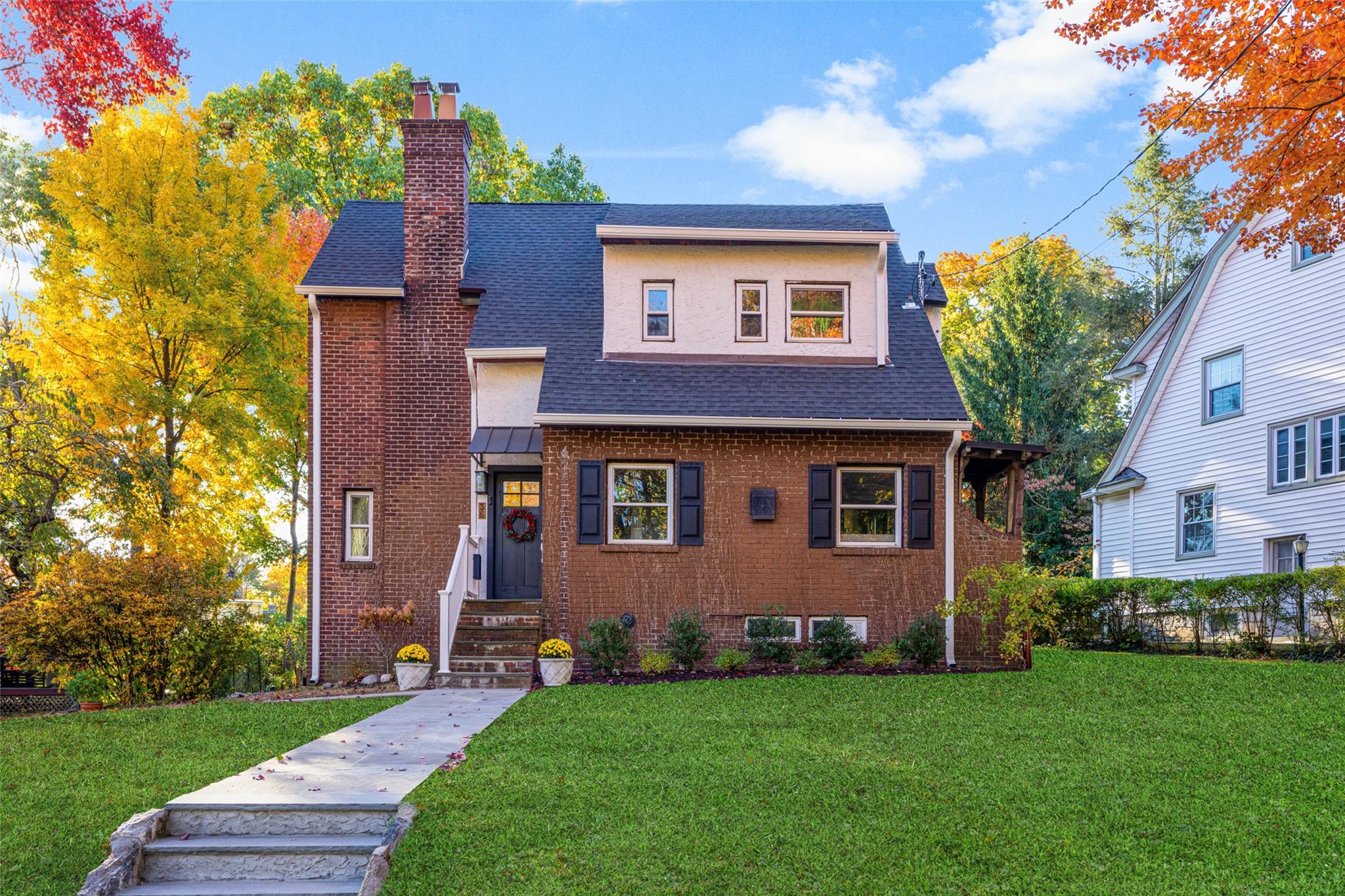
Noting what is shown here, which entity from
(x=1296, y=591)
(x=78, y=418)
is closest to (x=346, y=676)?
(x=78, y=418)

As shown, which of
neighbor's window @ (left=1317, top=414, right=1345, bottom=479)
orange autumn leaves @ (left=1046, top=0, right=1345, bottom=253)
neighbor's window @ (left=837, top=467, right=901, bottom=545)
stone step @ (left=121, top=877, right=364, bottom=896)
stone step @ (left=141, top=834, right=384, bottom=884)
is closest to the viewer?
stone step @ (left=121, top=877, right=364, bottom=896)

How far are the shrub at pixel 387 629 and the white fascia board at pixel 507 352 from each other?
371 cm

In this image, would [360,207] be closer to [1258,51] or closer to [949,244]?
[1258,51]

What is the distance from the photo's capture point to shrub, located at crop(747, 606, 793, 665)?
46.7 ft

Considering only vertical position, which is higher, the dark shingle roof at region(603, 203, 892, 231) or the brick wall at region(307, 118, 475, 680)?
the dark shingle roof at region(603, 203, 892, 231)

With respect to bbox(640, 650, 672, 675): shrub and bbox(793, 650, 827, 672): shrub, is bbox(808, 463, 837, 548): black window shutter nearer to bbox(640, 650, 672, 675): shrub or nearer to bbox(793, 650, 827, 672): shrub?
bbox(793, 650, 827, 672): shrub

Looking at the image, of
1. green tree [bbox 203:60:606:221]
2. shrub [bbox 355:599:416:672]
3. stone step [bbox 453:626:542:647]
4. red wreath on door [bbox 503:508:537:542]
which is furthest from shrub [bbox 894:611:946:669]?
green tree [bbox 203:60:606:221]

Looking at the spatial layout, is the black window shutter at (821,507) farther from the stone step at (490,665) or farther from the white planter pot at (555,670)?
the stone step at (490,665)

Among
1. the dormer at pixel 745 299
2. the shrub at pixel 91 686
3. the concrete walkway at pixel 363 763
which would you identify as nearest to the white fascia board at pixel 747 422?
the dormer at pixel 745 299

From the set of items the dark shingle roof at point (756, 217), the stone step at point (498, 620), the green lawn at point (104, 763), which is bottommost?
the green lawn at point (104, 763)

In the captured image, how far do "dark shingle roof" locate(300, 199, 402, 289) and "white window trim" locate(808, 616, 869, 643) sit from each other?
788 cm

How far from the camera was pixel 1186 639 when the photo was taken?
54.9 ft

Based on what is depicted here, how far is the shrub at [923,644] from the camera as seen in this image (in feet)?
46.8

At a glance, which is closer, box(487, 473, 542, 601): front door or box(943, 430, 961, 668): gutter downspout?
box(943, 430, 961, 668): gutter downspout
